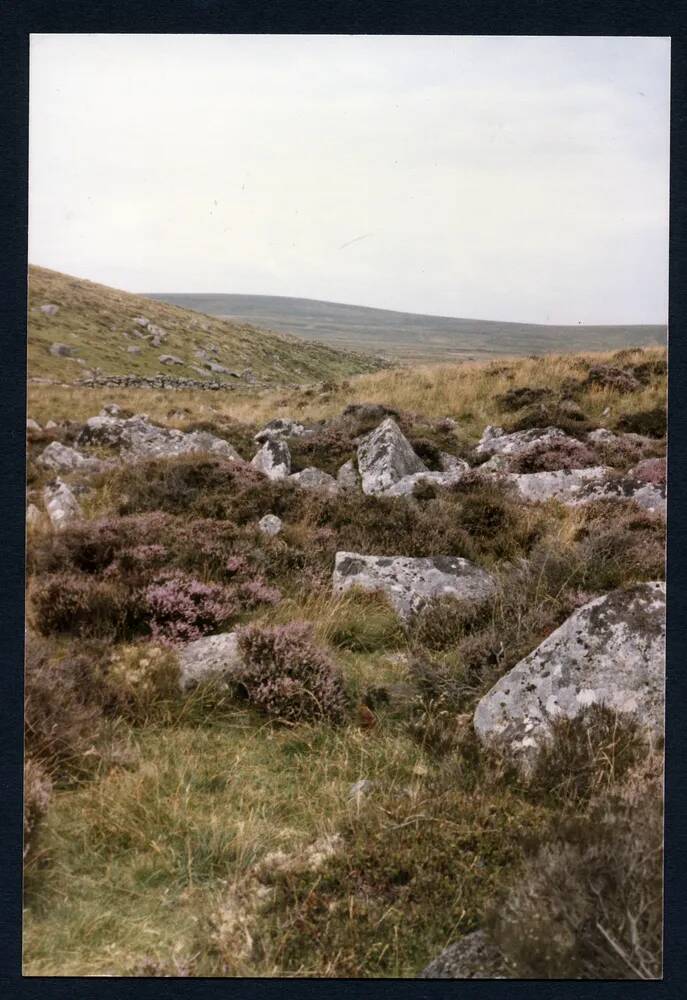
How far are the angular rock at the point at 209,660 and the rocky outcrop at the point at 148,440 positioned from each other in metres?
2.85

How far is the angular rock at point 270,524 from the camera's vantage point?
22.5 ft

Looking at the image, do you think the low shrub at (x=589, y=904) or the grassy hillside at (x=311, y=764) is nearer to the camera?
the low shrub at (x=589, y=904)

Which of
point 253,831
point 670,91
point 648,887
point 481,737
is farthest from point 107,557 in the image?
point 670,91

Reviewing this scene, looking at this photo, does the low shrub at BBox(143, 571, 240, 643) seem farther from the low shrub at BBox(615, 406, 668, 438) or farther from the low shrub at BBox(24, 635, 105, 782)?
the low shrub at BBox(615, 406, 668, 438)

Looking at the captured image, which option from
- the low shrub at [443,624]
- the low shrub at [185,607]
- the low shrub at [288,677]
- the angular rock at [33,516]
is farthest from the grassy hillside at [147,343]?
the low shrub at [443,624]

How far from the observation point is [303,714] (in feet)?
16.3

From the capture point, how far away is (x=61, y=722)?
4.81 m

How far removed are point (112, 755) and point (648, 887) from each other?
324cm

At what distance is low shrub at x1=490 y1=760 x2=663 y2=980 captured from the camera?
3775 mm

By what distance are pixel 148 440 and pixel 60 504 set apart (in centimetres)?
153

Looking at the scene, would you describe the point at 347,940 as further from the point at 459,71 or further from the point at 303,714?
the point at 459,71

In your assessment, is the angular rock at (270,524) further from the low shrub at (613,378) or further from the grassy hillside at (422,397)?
the low shrub at (613,378)

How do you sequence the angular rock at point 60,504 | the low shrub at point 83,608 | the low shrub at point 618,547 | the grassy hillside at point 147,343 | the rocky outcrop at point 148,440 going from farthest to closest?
the rocky outcrop at point 148,440, the grassy hillside at point 147,343, the angular rock at point 60,504, the low shrub at point 618,547, the low shrub at point 83,608

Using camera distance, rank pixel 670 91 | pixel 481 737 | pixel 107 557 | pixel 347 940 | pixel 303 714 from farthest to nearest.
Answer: pixel 107 557
pixel 670 91
pixel 303 714
pixel 481 737
pixel 347 940
